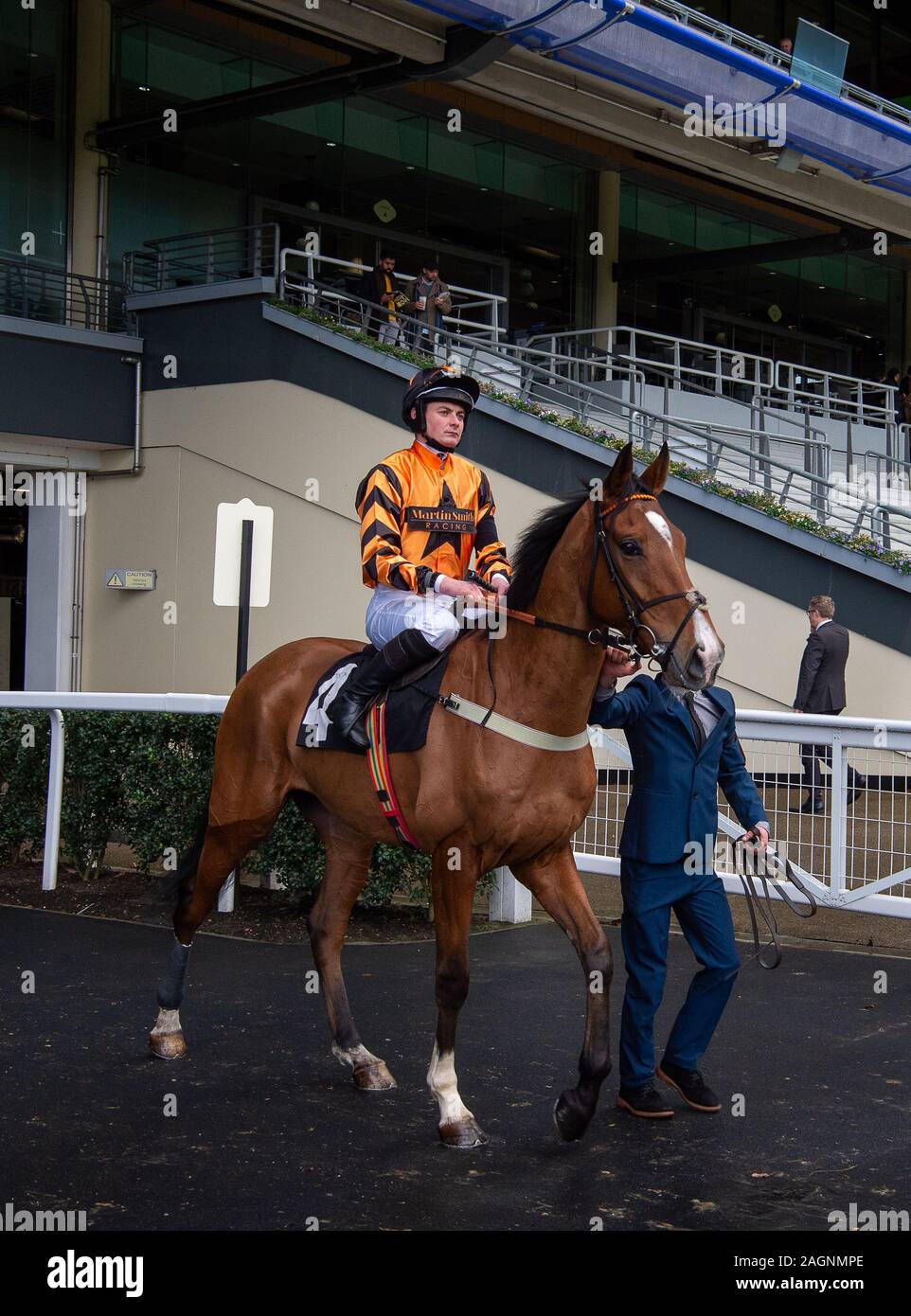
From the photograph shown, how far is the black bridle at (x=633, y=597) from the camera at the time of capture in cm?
415

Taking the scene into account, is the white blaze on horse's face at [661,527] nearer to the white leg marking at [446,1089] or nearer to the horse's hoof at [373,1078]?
the white leg marking at [446,1089]

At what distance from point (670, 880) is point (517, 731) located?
82 cm

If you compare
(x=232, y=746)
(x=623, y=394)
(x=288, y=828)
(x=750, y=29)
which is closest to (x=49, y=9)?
(x=623, y=394)

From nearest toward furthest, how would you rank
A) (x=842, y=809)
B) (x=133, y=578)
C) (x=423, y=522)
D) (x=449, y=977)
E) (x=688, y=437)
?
(x=449, y=977)
(x=423, y=522)
(x=842, y=809)
(x=133, y=578)
(x=688, y=437)

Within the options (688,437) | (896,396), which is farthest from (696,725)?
(896,396)

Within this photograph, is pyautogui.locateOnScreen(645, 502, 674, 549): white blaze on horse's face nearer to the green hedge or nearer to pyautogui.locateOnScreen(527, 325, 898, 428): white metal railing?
the green hedge

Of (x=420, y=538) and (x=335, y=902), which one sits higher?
(x=420, y=538)

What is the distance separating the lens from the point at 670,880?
194 inches

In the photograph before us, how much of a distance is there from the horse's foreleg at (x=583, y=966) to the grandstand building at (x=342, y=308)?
1008 cm

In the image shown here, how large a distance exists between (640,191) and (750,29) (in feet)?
12.6

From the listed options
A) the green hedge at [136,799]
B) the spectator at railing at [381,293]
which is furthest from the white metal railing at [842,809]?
the spectator at railing at [381,293]

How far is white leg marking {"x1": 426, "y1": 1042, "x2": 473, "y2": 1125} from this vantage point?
4582 millimetres

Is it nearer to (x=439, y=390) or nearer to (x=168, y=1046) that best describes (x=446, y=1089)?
(x=168, y=1046)

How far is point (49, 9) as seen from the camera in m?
19.3
